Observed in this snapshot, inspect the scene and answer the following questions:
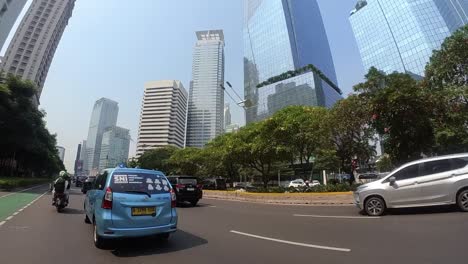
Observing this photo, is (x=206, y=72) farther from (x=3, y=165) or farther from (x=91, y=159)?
(x=91, y=159)

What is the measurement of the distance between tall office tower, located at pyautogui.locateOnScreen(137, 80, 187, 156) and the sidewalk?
250 feet

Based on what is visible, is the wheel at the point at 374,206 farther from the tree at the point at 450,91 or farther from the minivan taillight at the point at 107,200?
the tree at the point at 450,91

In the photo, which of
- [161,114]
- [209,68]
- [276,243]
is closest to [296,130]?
[209,68]

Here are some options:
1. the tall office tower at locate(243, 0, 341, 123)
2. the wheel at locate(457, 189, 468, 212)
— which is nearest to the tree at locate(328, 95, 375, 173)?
the wheel at locate(457, 189, 468, 212)

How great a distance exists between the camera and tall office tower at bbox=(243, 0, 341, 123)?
282 feet

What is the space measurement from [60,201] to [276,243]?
36.3 feet

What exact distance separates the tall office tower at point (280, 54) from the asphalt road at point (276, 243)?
68551 millimetres

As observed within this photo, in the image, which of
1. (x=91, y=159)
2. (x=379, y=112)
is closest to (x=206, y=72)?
(x=379, y=112)

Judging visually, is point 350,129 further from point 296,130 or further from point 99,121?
point 99,121

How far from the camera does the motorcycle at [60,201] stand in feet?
46.3

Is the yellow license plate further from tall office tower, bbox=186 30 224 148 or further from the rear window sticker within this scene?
tall office tower, bbox=186 30 224 148

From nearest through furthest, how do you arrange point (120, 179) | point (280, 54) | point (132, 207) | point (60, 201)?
point (132, 207) → point (120, 179) → point (60, 201) → point (280, 54)

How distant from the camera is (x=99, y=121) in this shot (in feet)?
454

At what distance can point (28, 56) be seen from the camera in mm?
103250
